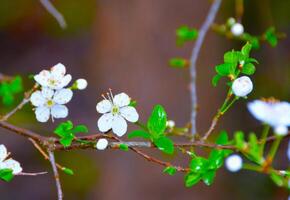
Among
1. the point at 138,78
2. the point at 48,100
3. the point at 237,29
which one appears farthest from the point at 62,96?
the point at 138,78

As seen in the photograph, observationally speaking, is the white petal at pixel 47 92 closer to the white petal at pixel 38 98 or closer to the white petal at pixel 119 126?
the white petal at pixel 38 98

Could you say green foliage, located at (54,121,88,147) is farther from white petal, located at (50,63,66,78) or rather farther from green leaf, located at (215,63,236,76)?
green leaf, located at (215,63,236,76)

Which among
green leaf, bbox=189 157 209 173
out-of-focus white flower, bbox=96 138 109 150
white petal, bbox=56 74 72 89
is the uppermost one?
white petal, bbox=56 74 72 89

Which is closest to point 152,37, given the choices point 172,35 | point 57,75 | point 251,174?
point 172,35

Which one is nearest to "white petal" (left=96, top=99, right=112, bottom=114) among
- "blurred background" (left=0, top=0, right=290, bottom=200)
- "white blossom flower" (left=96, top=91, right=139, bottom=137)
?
"white blossom flower" (left=96, top=91, right=139, bottom=137)

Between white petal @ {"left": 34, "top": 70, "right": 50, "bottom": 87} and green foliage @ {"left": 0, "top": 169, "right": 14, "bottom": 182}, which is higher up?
white petal @ {"left": 34, "top": 70, "right": 50, "bottom": 87}

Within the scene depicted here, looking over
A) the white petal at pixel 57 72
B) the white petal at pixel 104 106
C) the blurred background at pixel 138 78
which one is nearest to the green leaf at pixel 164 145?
the white petal at pixel 104 106

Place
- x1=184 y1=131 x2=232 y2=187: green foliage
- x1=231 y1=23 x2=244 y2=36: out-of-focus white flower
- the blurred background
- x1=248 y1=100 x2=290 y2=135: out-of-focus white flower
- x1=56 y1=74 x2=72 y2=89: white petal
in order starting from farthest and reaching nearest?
the blurred background < x1=231 y1=23 x2=244 y2=36: out-of-focus white flower < x1=56 y1=74 x2=72 y2=89: white petal < x1=184 y1=131 x2=232 y2=187: green foliage < x1=248 y1=100 x2=290 y2=135: out-of-focus white flower

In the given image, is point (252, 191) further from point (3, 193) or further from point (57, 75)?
point (57, 75)
